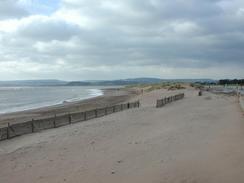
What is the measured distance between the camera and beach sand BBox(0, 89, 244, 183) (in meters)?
10.0

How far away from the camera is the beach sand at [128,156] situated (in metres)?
10.0

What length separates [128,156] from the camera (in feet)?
41.4

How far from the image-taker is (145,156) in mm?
12484

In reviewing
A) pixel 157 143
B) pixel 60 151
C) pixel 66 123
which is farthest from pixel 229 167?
pixel 66 123

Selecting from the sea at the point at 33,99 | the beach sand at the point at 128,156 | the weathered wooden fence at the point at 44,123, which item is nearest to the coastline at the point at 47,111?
the sea at the point at 33,99

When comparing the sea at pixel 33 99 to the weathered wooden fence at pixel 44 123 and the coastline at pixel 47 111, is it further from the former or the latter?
the weathered wooden fence at pixel 44 123

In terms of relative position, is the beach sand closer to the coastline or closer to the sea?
the coastline

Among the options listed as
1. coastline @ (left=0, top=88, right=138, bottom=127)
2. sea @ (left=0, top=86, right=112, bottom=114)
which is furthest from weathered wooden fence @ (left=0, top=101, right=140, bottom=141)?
sea @ (left=0, top=86, right=112, bottom=114)

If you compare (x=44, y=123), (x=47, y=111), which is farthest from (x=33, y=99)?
(x=44, y=123)

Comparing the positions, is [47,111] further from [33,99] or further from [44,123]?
[33,99]

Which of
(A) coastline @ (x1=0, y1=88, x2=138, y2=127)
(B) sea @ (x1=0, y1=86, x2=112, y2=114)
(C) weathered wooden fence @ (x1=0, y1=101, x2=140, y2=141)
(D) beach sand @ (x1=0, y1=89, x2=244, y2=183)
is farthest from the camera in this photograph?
(B) sea @ (x1=0, y1=86, x2=112, y2=114)

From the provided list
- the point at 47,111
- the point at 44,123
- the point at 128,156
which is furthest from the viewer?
the point at 47,111

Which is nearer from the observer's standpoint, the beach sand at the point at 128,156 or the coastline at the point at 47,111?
the beach sand at the point at 128,156

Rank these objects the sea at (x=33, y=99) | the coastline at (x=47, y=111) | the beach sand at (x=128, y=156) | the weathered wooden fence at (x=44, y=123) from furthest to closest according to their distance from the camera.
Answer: the sea at (x=33, y=99), the coastline at (x=47, y=111), the weathered wooden fence at (x=44, y=123), the beach sand at (x=128, y=156)
